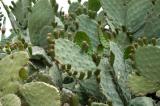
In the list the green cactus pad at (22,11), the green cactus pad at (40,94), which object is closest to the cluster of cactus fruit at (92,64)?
the green cactus pad at (40,94)

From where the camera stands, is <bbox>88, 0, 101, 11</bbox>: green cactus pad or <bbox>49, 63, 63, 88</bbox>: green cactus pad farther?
<bbox>88, 0, 101, 11</bbox>: green cactus pad

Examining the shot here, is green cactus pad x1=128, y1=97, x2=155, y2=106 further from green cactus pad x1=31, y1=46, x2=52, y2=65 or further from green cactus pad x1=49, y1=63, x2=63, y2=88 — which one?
green cactus pad x1=31, y1=46, x2=52, y2=65

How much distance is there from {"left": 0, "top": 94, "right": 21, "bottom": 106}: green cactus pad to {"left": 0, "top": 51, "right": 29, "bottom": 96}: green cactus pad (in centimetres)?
6

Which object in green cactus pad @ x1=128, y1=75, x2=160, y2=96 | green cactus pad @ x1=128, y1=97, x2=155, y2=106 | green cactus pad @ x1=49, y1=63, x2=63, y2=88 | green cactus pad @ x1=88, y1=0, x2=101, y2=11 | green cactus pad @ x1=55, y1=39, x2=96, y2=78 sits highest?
green cactus pad @ x1=88, y1=0, x2=101, y2=11

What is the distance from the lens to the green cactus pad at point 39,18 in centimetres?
209

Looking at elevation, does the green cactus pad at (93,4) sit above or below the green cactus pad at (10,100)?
→ above

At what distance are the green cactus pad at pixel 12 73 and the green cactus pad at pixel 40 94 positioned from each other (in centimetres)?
6

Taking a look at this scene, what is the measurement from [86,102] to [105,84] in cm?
21

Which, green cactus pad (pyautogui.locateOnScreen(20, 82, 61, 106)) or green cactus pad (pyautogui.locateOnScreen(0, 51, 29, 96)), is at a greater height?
green cactus pad (pyautogui.locateOnScreen(0, 51, 29, 96))

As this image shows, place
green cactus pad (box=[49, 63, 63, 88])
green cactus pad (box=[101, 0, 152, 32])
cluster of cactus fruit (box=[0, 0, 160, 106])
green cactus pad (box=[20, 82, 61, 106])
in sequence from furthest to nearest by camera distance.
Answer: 1. green cactus pad (box=[101, 0, 152, 32])
2. green cactus pad (box=[49, 63, 63, 88])
3. cluster of cactus fruit (box=[0, 0, 160, 106])
4. green cactus pad (box=[20, 82, 61, 106])

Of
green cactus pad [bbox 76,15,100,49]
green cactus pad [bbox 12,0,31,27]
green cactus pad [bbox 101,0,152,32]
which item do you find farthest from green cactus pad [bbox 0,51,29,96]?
green cactus pad [bbox 12,0,31,27]

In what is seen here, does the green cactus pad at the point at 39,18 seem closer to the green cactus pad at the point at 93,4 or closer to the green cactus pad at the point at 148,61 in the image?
the green cactus pad at the point at 93,4

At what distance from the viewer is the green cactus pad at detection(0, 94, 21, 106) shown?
1522mm

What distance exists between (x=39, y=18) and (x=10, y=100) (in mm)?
667
